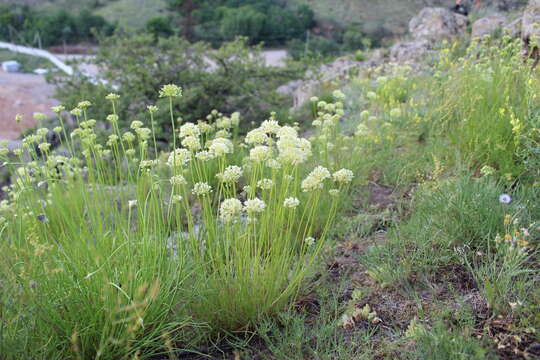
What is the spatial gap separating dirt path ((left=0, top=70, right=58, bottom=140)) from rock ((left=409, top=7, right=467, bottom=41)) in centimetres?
1257

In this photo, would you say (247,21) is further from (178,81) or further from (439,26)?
(178,81)

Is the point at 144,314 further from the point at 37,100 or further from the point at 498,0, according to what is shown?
the point at 37,100

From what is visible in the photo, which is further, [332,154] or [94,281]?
[332,154]

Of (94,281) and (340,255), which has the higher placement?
(94,281)

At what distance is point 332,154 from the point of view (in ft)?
13.4

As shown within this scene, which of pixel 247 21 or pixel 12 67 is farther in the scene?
pixel 12 67

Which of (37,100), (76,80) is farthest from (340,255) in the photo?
(37,100)

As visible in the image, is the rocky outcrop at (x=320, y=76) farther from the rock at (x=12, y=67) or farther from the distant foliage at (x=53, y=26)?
the distant foliage at (x=53, y=26)

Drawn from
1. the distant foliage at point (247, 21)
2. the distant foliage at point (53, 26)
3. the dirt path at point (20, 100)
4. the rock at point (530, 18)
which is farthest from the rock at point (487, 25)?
the distant foliage at point (53, 26)

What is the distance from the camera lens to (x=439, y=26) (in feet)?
32.7

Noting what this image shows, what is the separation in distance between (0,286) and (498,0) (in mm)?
11363

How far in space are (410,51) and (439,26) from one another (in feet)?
4.85

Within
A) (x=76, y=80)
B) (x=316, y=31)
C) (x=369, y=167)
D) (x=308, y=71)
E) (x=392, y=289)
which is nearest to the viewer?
(x=392, y=289)

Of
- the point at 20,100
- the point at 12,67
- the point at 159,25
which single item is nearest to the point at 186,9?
the point at 159,25
